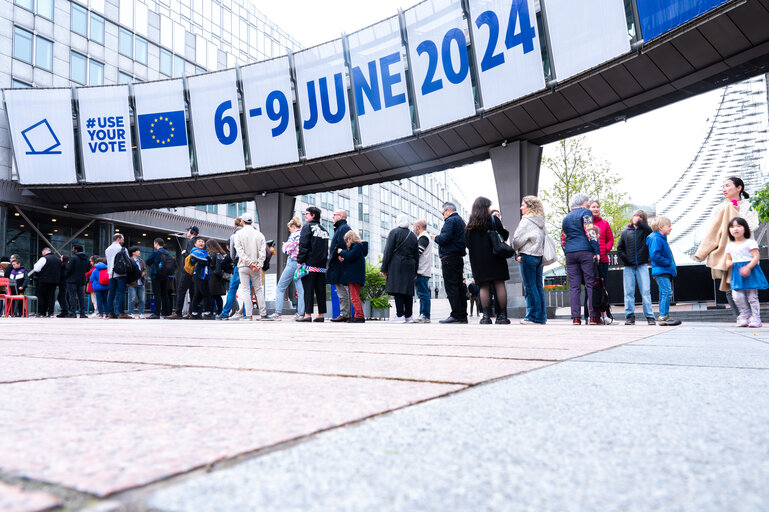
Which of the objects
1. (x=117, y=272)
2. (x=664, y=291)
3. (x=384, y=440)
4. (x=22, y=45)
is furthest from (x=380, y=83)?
(x=22, y=45)

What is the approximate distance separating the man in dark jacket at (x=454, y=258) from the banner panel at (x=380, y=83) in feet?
22.7

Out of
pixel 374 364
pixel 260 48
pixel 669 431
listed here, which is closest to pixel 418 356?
pixel 374 364

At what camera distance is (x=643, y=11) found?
945 centimetres

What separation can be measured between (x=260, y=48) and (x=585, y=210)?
39.6 meters

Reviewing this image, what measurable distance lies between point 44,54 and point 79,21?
289 centimetres

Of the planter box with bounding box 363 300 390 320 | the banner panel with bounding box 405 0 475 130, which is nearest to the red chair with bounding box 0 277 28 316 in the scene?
the planter box with bounding box 363 300 390 320

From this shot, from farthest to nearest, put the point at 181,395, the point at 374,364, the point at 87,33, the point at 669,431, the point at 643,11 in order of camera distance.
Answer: the point at 87,33 → the point at 643,11 → the point at 374,364 → the point at 181,395 → the point at 669,431

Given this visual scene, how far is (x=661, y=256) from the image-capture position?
6832mm

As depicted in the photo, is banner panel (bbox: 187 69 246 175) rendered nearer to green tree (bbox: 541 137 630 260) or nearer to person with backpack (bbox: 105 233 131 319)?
person with backpack (bbox: 105 233 131 319)

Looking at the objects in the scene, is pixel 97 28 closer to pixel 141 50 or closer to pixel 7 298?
pixel 141 50

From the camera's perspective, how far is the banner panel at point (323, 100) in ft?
49.8

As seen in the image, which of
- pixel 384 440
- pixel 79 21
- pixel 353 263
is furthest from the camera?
pixel 79 21

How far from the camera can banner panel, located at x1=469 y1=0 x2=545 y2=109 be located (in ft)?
36.4

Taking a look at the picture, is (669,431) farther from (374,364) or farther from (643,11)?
(643,11)
